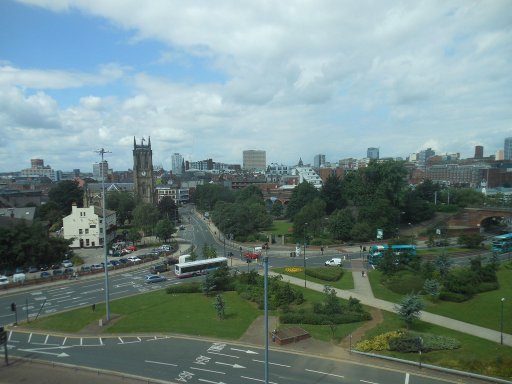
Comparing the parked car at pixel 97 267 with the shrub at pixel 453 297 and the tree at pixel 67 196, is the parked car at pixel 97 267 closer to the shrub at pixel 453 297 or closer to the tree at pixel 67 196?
the shrub at pixel 453 297

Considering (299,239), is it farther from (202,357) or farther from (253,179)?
(253,179)

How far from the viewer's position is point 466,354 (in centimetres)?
2277

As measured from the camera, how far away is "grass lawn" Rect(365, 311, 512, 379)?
20641mm

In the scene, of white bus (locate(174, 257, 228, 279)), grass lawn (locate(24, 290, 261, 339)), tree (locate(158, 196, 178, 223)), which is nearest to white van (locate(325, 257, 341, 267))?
white bus (locate(174, 257, 228, 279))

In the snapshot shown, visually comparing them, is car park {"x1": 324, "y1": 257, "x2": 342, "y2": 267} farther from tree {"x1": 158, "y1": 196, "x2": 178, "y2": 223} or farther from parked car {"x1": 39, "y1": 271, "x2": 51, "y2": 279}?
tree {"x1": 158, "y1": 196, "x2": 178, "y2": 223}

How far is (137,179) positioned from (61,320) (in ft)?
229

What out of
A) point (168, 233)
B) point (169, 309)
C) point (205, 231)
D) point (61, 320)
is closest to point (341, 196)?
point (205, 231)

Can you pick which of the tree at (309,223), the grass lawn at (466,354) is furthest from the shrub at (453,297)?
the tree at (309,223)

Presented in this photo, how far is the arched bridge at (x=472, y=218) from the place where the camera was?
7169 cm

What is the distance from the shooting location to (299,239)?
2628 inches

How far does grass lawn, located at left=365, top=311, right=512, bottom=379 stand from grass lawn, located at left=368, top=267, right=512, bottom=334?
11.0 feet

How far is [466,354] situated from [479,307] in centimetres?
1057

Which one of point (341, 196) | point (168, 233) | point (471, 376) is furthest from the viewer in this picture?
point (341, 196)

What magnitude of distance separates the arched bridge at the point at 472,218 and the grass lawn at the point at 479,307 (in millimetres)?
38112
